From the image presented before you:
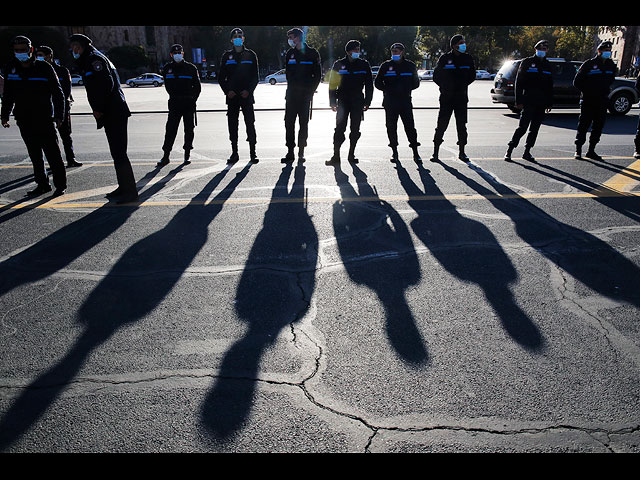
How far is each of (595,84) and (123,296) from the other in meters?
8.13

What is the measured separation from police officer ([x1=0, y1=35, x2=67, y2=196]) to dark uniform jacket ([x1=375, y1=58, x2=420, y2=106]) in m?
4.77

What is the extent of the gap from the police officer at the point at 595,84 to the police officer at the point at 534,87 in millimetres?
586

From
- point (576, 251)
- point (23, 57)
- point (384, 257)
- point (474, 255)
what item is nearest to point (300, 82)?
point (23, 57)

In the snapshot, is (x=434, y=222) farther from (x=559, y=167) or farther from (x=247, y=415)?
(x=559, y=167)

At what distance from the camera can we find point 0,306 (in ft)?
10.8

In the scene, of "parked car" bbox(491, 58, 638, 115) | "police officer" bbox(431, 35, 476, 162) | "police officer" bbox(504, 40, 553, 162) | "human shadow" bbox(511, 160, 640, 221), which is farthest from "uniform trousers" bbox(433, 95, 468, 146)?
"parked car" bbox(491, 58, 638, 115)

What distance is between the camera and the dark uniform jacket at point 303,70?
A: 305 inches

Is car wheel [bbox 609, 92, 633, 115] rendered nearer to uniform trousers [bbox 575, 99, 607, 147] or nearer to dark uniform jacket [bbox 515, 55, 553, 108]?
uniform trousers [bbox 575, 99, 607, 147]

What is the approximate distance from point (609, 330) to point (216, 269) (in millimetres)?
2873

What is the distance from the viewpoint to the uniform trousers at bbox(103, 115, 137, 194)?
18.7 feet

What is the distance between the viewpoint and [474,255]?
411 centimetres
